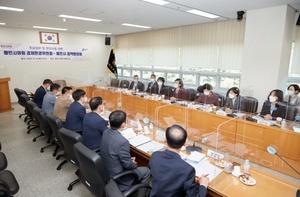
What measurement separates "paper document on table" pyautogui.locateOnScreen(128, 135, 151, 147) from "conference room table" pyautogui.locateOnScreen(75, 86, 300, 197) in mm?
70

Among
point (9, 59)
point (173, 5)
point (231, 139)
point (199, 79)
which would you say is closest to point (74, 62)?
point (9, 59)

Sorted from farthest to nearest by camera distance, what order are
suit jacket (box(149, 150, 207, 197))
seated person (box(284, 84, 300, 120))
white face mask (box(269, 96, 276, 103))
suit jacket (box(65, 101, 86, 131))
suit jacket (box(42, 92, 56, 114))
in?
suit jacket (box(42, 92, 56, 114)) < seated person (box(284, 84, 300, 120)) < white face mask (box(269, 96, 276, 103)) < suit jacket (box(65, 101, 86, 131)) < suit jacket (box(149, 150, 207, 197))

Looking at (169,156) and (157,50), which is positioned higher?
(157,50)

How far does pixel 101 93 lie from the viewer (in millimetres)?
5750

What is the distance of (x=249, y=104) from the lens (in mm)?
4062

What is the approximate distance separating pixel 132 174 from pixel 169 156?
2.05ft

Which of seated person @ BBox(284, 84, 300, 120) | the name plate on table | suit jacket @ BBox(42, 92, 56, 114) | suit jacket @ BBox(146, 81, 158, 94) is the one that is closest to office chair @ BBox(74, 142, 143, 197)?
the name plate on table

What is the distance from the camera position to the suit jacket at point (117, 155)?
1808mm

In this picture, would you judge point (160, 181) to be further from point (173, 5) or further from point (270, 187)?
point (173, 5)

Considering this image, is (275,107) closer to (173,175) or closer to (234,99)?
(234,99)

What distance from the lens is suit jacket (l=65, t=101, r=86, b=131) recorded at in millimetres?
2938

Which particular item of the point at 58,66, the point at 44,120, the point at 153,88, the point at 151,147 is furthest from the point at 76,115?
the point at 58,66

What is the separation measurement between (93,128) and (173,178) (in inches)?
55.4

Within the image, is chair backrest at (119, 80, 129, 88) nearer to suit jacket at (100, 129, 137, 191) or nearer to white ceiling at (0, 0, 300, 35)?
white ceiling at (0, 0, 300, 35)
